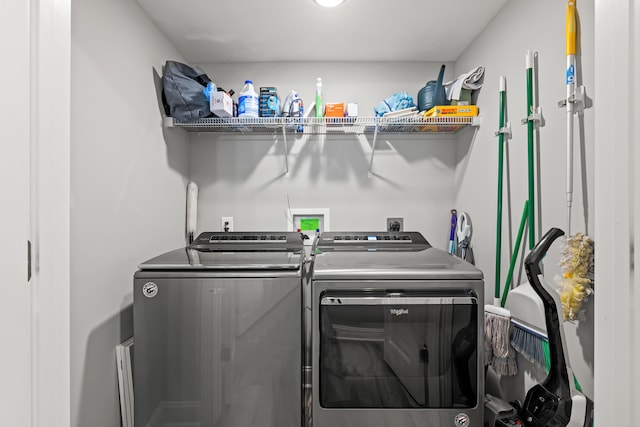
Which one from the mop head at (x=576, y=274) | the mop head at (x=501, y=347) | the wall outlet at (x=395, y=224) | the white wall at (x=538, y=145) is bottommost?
the mop head at (x=501, y=347)

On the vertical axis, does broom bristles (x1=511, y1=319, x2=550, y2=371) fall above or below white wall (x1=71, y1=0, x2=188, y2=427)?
below

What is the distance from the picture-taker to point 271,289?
148cm

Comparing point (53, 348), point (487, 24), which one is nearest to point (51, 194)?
point (53, 348)

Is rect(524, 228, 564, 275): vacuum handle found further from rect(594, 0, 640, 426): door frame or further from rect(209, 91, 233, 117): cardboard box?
rect(209, 91, 233, 117): cardboard box

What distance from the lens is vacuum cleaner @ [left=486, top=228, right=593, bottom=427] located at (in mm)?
1057

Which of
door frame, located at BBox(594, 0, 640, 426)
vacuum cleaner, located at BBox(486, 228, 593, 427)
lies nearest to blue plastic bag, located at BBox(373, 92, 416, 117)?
vacuum cleaner, located at BBox(486, 228, 593, 427)

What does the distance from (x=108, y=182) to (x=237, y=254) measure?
645mm

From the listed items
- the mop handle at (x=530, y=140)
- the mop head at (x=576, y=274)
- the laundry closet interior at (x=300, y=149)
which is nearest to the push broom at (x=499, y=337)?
the laundry closet interior at (x=300, y=149)

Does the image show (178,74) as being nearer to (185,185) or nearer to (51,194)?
(185,185)

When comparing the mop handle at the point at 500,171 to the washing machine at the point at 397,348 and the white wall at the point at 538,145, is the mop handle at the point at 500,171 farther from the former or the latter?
the washing machine at the point at 397,348

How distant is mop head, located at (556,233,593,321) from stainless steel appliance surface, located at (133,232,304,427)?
966mm

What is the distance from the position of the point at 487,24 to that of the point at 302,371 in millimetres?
2022

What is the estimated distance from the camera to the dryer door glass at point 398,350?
139 cm

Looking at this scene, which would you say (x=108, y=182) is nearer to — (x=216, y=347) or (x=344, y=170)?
(x=216, y=347)
